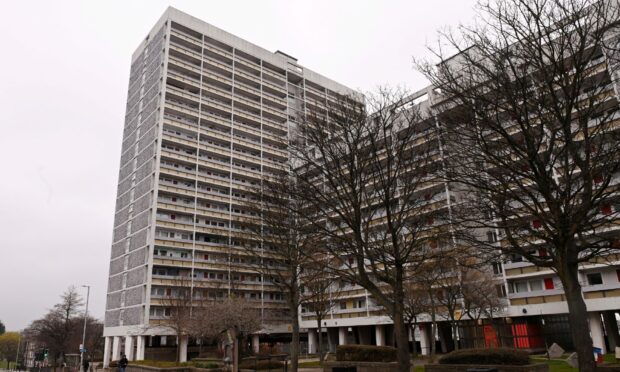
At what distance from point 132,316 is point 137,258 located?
718 centimetres

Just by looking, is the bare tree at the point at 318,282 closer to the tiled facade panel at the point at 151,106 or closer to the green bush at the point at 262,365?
the green bush at the point at 262,365

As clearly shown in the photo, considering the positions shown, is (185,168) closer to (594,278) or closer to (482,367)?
(594,278)

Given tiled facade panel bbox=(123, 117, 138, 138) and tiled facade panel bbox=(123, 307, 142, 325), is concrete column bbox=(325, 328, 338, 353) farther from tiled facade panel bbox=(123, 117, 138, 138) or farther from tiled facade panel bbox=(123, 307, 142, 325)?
tiled facade panel bbox=(123, 117, 138, 138)

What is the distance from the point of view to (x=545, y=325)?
137 feet

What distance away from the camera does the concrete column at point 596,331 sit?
3519 cm

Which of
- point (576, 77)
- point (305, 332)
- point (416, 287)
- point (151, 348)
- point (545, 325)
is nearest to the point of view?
point (576, 77)

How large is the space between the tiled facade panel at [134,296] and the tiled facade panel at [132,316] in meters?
0.73

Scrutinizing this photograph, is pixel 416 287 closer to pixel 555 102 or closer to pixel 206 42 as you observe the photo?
pixel 555 102

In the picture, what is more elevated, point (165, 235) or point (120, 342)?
point (165, 235)

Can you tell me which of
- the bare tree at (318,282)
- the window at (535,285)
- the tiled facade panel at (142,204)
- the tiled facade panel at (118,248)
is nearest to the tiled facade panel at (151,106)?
the tiled facade panel at (142,204)

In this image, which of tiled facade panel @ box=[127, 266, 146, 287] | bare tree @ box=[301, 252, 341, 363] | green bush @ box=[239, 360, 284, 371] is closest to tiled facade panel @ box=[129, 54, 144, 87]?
tiled facade panel @ box=[127, 266, 146, 287]

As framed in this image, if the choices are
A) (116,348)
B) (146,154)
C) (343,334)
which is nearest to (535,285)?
(343,334)

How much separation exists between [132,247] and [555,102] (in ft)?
189

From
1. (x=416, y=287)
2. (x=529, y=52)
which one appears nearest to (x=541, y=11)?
(x=529, y=52)
